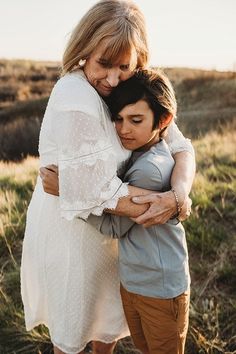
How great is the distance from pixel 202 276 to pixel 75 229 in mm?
1854

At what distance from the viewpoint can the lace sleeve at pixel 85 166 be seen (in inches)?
78.1

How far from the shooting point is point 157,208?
2.09 m

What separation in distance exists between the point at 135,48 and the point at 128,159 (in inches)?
22.2

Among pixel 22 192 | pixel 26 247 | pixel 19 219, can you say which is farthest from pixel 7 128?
pixel 26 247

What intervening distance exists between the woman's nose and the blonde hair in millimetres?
65

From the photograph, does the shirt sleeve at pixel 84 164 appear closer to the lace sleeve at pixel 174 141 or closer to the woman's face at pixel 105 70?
the woman's face at pixel 105 70

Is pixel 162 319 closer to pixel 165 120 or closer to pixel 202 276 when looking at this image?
pixel 165 120

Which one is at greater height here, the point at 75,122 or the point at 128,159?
the point at 75,122

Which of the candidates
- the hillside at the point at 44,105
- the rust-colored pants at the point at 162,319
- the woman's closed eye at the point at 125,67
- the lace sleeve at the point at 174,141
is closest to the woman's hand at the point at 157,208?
the rust-colored pants at the point at 162,319

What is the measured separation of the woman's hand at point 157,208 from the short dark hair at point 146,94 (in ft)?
1.31

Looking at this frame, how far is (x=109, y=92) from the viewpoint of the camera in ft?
7.53

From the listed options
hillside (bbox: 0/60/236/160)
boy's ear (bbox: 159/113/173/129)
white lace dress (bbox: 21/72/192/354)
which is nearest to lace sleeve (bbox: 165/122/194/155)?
white lace dress (bbox: 21/72/192/354)

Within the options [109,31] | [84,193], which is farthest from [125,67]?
[84,193]

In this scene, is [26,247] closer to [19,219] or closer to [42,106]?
[19,219]
